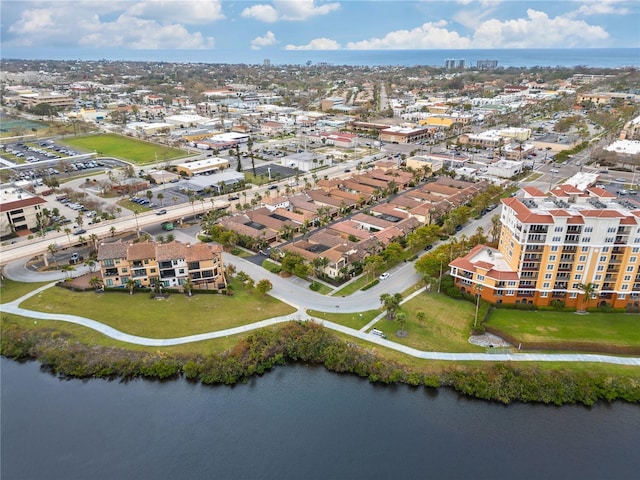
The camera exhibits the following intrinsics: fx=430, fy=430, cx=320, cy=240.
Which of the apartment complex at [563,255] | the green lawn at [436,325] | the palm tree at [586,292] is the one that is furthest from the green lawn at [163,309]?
the palm tree at [586,292]

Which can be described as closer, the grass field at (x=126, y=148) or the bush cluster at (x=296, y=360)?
the bush cluster at (x=296, y=360)

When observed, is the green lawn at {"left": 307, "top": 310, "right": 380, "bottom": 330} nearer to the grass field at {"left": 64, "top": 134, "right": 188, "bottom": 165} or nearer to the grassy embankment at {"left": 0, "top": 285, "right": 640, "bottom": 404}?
the grassy embankment at {"left": 0, "top": 285, "right": 640, "bottom": 404}

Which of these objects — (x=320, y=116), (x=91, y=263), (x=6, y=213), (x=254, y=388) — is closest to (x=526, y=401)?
(x=254, y=388)

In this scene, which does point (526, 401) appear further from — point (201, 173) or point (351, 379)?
point (201, 173)

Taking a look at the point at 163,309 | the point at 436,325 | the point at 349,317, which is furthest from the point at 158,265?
the point at 436,325

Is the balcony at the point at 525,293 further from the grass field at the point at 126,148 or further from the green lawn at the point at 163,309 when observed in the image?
the grass field at the point at 126,148
